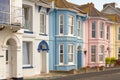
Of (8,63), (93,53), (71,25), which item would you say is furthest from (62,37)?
(8,63)

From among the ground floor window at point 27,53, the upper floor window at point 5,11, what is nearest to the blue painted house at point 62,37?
the ground floor window at point 27,53

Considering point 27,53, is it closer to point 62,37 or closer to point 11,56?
point 11,56

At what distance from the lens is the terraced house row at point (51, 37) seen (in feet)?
76.2

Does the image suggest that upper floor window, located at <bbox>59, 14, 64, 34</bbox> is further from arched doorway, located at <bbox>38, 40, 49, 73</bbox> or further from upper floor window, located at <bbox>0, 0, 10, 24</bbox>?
upper floor window, located at <bbox>0, 0, 10, 24</bbox>

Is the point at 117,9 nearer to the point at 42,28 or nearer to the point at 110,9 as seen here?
the point at 110,9

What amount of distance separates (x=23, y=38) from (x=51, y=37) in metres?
5.68

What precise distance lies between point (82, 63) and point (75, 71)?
6.62 metres

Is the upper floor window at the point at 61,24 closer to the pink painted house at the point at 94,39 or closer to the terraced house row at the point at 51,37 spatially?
the terraced house row at the point at 51,37

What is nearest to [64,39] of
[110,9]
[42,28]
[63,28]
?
[63,28]

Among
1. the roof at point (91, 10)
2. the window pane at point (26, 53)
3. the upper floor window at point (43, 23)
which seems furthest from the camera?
the roof at point (91, 10)

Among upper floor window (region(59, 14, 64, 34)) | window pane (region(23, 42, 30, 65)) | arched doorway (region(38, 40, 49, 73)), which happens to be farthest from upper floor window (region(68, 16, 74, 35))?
window pane (region(23, 42, 30, 65))

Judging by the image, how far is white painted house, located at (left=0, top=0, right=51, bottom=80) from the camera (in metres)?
22.6

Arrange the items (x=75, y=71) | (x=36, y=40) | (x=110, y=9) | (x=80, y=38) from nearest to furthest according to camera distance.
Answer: (x=36, y=40) → (x=75, y=71) → (x=80, y=38) → (x=110, y=9)

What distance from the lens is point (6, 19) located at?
73.6 feet
